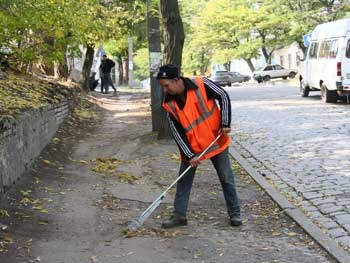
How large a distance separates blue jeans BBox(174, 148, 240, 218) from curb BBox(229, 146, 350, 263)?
66 centimetres

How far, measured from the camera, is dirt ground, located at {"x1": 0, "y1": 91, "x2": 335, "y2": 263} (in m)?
5.32

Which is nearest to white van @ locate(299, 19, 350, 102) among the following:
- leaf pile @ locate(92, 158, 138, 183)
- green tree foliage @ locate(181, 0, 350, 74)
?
leaf pile @ locate(92, 158, 138, 183)

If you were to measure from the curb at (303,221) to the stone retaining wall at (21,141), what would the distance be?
10.00ft

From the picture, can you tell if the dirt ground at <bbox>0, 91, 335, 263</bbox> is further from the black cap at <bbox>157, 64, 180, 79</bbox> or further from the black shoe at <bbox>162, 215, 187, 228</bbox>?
the black cap at <bbox>157, 64, 180, 79</bbox>

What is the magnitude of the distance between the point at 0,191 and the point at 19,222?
497 millimetres

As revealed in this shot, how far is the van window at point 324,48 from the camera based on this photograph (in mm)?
20203

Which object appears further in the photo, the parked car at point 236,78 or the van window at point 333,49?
the parked car at point 236,78

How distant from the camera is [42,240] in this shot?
5703mm

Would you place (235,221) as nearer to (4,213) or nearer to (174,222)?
(174,222)

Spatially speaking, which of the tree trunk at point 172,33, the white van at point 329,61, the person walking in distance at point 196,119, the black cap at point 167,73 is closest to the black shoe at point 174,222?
the person walking in distance at point 196,119

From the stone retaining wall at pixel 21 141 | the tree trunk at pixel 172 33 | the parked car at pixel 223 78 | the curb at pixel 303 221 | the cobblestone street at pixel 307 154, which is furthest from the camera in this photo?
the parked car at pixel 223 78

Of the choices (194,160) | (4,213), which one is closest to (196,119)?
(194,160)

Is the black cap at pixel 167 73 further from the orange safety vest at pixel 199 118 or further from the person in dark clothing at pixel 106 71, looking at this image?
the person in dark clothing at pixel 106 71

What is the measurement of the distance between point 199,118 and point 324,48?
1554cm
